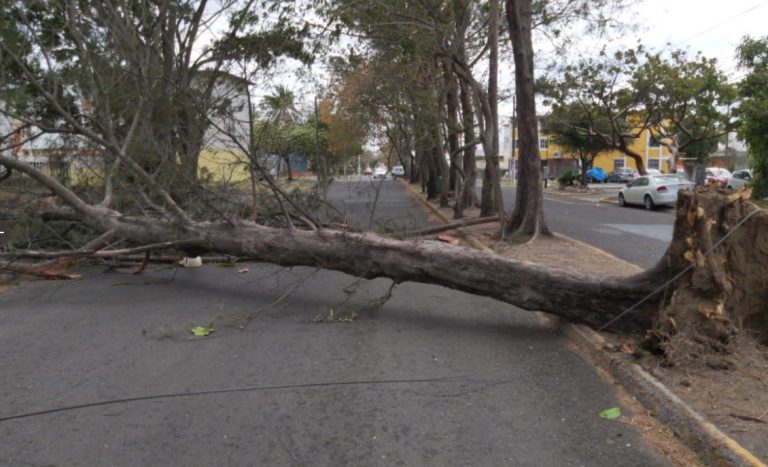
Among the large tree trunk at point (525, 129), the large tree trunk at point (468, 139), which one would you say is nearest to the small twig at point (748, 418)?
the large tree trunk at point (525, 129)

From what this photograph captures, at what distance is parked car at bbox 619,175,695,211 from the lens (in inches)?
892

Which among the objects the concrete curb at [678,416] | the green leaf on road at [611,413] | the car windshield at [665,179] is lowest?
the green leaf on road at [611,413]

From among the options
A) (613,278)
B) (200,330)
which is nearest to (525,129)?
(613,278)

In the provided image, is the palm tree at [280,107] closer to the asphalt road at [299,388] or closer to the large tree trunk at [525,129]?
the asphalt road at [299,388]

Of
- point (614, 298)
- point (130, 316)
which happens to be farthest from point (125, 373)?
point (614, 298)

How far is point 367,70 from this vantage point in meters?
17.6

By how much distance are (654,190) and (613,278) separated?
63.1ft

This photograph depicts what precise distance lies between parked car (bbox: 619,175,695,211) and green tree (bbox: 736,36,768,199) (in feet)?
7.44

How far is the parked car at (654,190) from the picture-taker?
22656mm

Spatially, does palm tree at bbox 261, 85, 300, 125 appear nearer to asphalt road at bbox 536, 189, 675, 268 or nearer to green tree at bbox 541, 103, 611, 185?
asphalt road at bbox 536, 189, 675, 268

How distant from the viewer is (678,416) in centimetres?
391

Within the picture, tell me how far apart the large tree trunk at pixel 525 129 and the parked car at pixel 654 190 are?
11879mm

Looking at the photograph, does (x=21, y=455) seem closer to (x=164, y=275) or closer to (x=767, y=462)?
(x=767, y=462)

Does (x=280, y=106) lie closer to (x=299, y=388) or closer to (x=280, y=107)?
(x=280, y=107)
